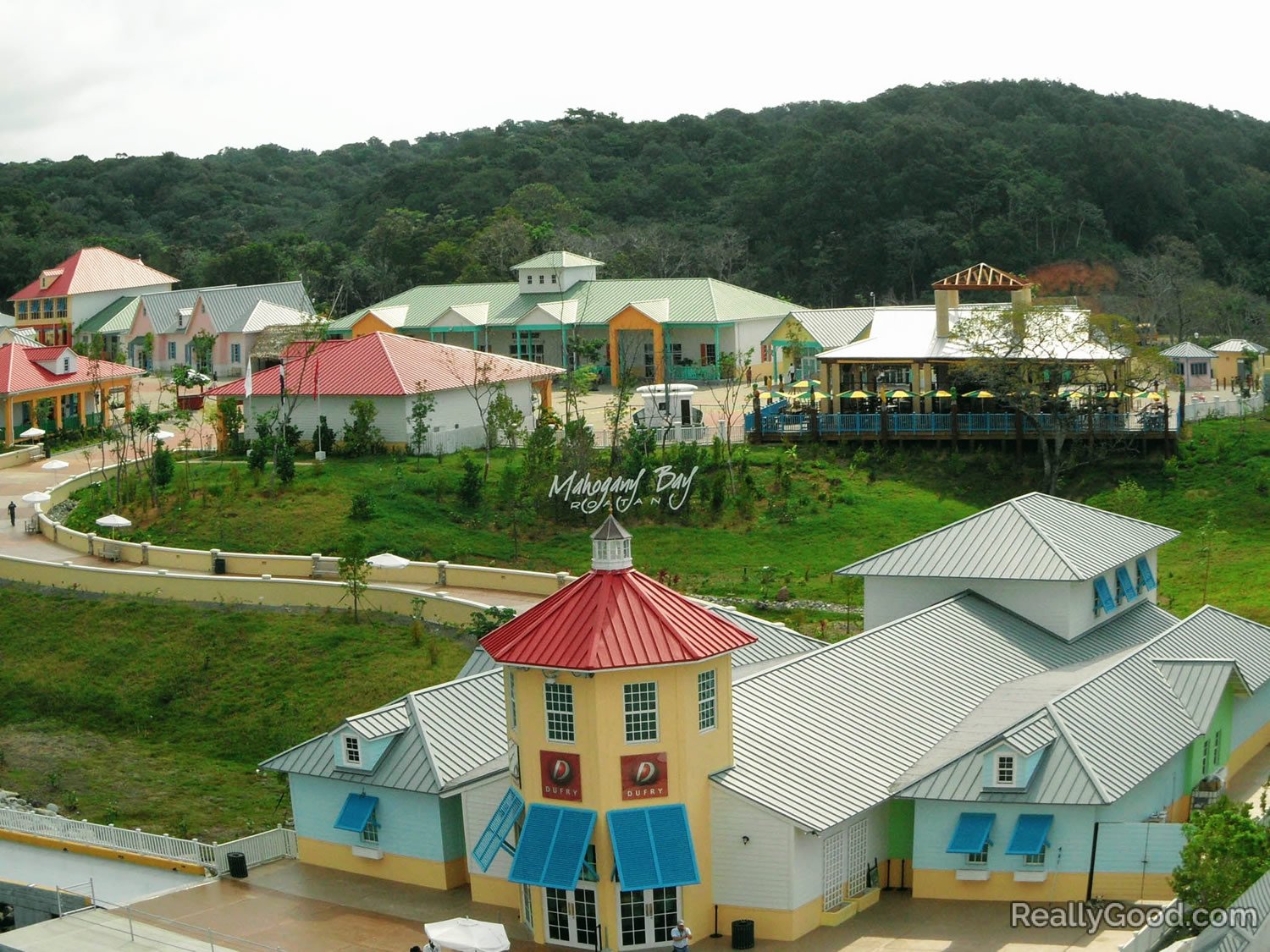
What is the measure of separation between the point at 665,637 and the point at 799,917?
487 centimetres

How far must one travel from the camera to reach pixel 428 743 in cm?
3288

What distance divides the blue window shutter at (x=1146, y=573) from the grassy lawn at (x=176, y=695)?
15994mm

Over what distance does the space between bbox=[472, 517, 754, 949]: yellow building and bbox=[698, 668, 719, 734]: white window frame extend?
0.02 meters

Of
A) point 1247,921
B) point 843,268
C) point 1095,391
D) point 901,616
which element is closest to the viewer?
point 1247,921

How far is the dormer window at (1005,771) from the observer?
99.6ft

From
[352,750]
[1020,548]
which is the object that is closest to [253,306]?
[1020,548]

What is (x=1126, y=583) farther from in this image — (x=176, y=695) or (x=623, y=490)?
(x=176, y=695)

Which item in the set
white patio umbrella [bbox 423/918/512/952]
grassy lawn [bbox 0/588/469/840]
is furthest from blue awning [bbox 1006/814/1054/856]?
grassy lawn [bbox 0/588/469/840]

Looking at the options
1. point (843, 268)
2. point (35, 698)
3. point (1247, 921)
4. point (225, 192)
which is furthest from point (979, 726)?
point (225, 192)

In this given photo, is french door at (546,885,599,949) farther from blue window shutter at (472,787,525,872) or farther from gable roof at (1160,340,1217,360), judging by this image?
gable roof at (1160,340,1217,360)

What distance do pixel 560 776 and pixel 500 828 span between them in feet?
5.41

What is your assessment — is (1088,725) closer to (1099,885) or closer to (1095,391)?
(1099,885)

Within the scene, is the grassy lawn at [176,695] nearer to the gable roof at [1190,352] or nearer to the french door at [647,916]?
the french door at [647,916]

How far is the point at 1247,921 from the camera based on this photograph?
84.8 feet
